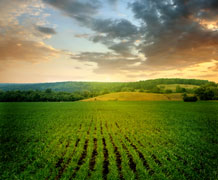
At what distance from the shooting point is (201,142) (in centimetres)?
1426

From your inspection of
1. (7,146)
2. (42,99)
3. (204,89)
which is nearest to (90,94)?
(42,99)

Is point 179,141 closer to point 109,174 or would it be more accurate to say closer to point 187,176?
point 187,176

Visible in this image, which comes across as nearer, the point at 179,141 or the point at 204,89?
the point at 179,141

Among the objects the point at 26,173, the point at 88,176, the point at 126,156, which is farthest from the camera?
the point at 126,156

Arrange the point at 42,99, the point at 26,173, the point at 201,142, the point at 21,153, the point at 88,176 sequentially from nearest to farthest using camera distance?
the point at 88,176
the point at 26,173
the point at 21,153
the point at 201,142
the point at 42,99

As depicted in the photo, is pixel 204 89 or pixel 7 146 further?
pixel 204 89

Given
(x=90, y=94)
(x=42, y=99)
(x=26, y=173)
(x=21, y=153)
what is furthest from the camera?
(x=90, y=94)

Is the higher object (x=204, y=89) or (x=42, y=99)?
(x=204, y=89)

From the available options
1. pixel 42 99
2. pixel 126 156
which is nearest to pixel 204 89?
pixel 126 156

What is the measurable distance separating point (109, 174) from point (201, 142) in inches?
445

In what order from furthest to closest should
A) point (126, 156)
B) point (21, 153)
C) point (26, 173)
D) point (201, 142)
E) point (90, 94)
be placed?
1. point (90, 94)
2. point (201, 142)
3. point (21, 153)
4. point (126, 156)
5. point (26, 173)

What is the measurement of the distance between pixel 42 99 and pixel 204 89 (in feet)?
421

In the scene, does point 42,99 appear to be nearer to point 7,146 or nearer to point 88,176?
point 7,146

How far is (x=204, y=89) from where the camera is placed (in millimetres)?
91188
